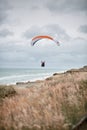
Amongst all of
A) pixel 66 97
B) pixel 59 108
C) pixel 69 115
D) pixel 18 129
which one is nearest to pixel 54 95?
pixel 66 97

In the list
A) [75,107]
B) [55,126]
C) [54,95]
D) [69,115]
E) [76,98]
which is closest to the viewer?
[55,126]

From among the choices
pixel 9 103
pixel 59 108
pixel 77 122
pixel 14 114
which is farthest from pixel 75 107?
pixel 9 103

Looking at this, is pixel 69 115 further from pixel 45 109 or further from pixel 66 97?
pixel 66 97

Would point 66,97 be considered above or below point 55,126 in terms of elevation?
above

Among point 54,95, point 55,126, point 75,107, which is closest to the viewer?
point 55,126

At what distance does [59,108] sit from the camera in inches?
300

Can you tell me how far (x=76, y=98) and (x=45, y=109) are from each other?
1.28m

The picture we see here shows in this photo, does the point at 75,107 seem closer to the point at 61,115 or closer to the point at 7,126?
the point at 61,115

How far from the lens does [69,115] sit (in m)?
7.12

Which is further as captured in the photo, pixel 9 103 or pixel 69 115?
pixel 9 103

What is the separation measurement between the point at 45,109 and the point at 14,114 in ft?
3.23

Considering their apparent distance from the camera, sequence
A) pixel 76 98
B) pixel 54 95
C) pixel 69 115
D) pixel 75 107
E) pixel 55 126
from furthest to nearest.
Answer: pixel 54 95
pixel 76 98
pixel 75 107
pixel 69 115
pixel 55 126

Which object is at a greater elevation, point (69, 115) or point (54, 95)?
point (54, 95)

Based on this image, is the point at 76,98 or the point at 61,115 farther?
the point at 76,98
